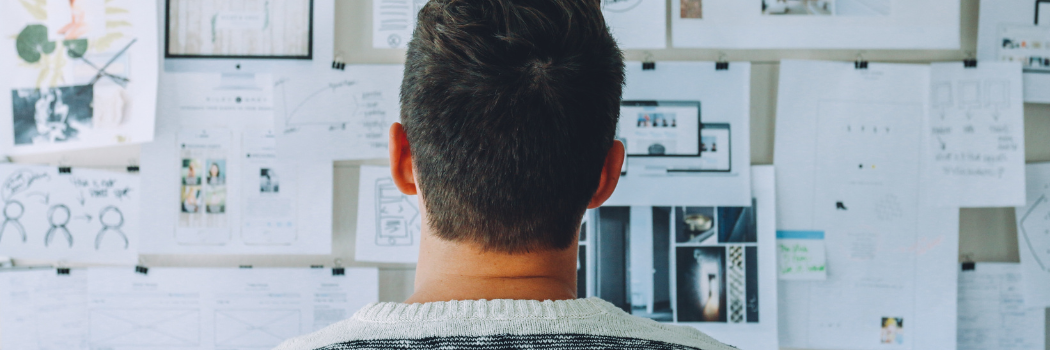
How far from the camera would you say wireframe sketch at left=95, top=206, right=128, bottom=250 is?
Result: 1.00 m

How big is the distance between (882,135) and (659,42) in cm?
42

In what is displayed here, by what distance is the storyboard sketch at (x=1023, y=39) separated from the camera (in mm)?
1000

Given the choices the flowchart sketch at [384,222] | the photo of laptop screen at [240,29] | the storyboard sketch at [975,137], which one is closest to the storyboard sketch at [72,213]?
the photo of laptop screen at [240,29]

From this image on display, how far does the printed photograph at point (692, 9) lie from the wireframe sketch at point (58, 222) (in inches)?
44.4

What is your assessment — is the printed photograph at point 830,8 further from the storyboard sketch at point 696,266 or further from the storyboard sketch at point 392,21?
the storyboard sketch at point 392,21

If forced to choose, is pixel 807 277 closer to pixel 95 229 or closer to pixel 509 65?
pixel 509 65

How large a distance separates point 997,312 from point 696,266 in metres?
0.55

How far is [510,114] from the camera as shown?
475 mm

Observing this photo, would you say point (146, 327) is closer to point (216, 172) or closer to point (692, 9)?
point (216, 172)

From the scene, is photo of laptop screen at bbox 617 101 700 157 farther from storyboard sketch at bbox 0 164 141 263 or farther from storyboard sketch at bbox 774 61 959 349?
storyboard sketch at bbox 0 164 141 263

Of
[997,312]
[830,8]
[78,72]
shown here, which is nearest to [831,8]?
[830,8]

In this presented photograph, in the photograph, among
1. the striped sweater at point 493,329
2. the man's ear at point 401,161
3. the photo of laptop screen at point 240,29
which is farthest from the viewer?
the photo of laptop screen at point 240,29

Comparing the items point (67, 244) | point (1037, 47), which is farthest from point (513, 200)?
point (1037, 47)

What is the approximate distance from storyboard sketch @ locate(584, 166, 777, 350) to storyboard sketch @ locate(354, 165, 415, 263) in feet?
1.05
